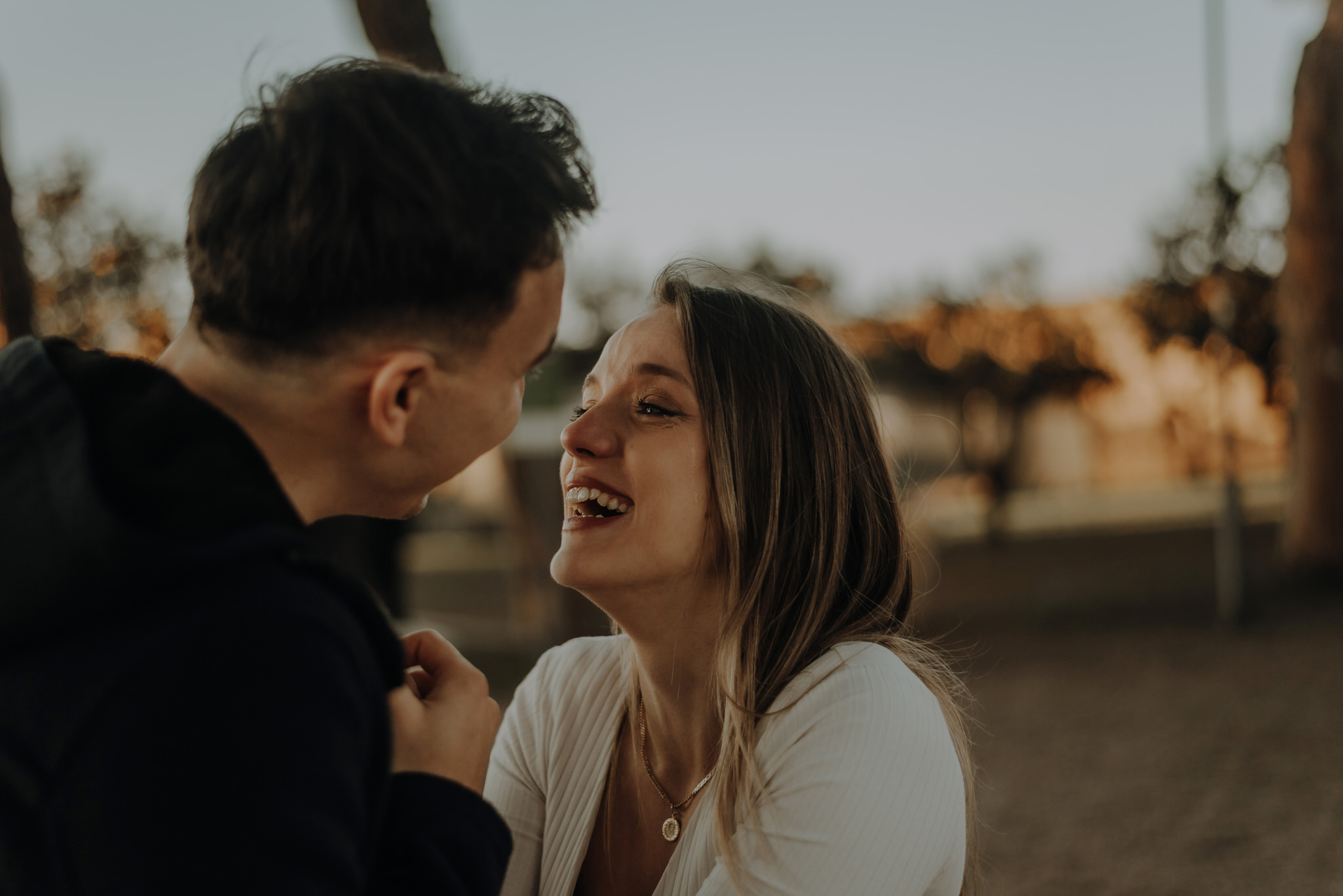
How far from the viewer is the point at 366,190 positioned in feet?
3.67

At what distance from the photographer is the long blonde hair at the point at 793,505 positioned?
2.14m

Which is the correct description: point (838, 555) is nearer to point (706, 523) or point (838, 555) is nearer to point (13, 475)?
point (706, 523)

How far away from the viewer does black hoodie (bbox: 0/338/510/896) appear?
95 cm

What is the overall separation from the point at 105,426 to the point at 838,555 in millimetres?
1489

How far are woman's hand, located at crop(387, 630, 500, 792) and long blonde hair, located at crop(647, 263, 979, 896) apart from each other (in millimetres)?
732

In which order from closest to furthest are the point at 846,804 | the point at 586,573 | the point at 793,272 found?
the point at 846,804 < the point at 586,573 < the point at 793,272

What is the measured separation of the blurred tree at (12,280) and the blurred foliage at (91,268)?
38.8 inches

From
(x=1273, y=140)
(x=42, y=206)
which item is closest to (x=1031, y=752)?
(x=42, y=206)

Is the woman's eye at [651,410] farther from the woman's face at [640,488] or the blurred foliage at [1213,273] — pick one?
the blurred foliage at [1213,273]

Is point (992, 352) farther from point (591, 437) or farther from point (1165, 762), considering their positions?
point (591, 437)

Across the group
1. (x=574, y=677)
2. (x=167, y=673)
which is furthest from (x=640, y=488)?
(x=167, y=673)

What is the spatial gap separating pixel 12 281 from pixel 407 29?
3279mm

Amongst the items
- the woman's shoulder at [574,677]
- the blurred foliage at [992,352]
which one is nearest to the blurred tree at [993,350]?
the blurred foliage at [992,352]

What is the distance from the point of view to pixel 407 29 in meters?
4.58
